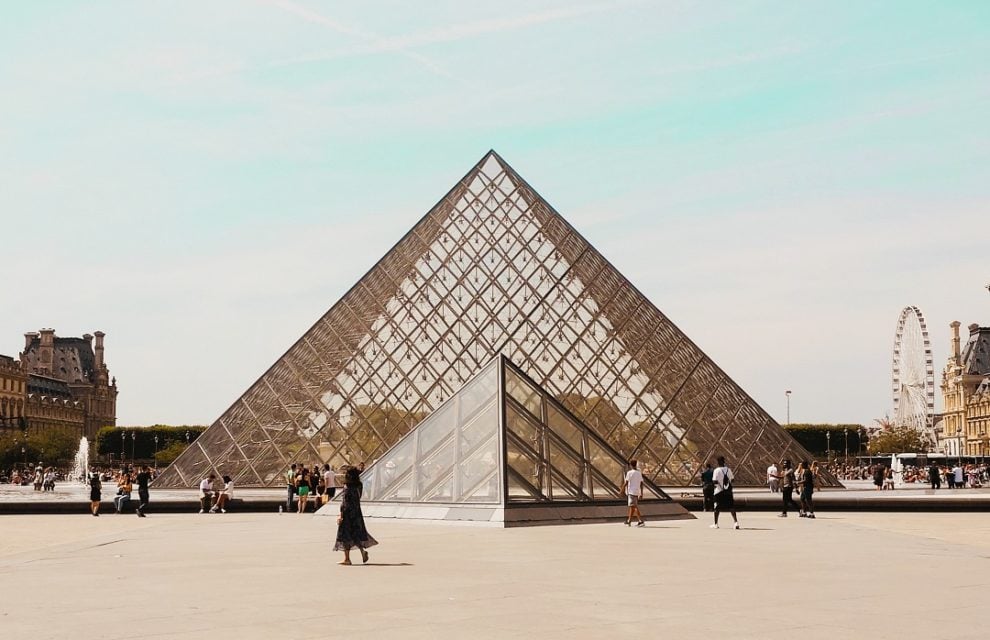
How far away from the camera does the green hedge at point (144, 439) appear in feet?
367

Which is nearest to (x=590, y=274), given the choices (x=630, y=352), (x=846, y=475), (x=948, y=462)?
(x=630, y=352)

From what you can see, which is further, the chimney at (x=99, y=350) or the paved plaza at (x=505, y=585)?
the chimney at (x=99, y=350)

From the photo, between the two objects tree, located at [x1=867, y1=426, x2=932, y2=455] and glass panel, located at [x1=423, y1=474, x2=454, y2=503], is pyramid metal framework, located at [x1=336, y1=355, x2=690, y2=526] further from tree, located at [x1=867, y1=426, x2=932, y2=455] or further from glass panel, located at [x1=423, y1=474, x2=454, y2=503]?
tree, located at [x1=867, y1=426, x2=932, y2=455]

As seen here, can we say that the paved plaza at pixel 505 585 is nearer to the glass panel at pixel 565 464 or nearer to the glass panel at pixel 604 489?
the glass panel at pixel 565 464

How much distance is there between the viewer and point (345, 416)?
35312mm

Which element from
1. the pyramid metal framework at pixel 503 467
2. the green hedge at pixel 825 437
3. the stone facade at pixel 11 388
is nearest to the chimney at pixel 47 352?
the stone facade at pixel 11 388

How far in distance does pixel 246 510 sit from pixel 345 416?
337 inches

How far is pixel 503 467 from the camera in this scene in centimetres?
1938

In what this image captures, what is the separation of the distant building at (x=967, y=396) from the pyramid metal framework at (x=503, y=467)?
111 meters

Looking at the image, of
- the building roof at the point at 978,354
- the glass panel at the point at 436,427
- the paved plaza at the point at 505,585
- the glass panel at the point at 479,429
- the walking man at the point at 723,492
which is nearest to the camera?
the paved plaza at the point at 505,585

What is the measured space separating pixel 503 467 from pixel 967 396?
122 meters

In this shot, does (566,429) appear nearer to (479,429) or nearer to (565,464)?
(565,464)

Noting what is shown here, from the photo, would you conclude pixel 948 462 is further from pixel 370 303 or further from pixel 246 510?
pixel 246 510

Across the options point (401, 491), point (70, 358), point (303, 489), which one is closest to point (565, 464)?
point (401, 491)
